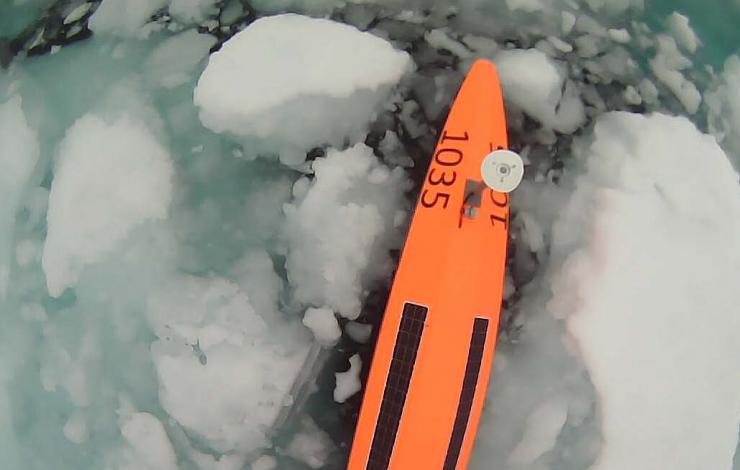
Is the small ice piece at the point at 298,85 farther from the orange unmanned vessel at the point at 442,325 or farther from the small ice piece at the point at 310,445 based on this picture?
the small ice piece at the point at 310,445

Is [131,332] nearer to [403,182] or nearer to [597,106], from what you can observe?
[403,182]

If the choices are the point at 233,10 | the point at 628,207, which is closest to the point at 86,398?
the point at 233,10

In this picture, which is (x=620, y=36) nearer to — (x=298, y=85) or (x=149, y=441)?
(x=298, y=85)

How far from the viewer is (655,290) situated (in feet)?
1.90

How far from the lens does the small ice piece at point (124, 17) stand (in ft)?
2.04

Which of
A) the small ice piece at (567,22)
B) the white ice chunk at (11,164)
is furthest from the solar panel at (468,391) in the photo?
the white ice chunk at (11,164)

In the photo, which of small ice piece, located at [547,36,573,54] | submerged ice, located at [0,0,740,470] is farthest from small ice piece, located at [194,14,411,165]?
small ice piece, located at [547,36,573,54]

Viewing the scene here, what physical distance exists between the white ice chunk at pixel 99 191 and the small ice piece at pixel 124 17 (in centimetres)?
7

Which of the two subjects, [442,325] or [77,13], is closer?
[442,325]

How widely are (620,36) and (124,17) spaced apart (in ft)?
1.19

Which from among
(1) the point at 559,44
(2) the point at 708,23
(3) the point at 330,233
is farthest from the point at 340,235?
(2) the point at 708,23

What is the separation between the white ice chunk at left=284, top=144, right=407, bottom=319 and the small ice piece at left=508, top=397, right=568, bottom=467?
0.45 ft

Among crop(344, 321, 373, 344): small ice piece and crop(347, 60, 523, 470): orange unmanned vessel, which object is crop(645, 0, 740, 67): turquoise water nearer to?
crop(347, 60, 523, 470): orange unmanned vessel

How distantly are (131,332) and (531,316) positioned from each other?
0.27 meters
